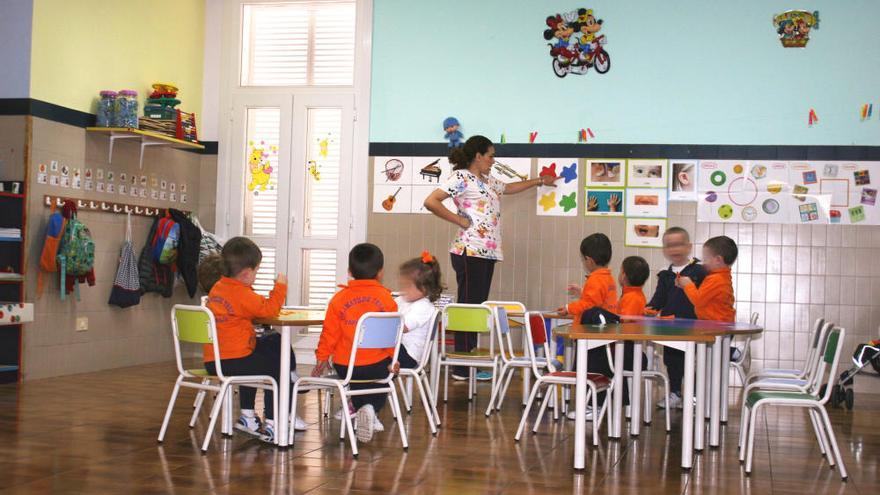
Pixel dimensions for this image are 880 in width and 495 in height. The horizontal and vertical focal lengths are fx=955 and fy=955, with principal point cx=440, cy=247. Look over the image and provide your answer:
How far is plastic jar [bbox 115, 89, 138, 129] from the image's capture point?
729 cm

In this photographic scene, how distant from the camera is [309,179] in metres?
8.66

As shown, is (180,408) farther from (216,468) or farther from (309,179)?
(309,179)

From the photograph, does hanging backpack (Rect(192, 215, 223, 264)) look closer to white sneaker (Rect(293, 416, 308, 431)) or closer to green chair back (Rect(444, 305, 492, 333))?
green chair back (Rect(444, 305, 492, 333))

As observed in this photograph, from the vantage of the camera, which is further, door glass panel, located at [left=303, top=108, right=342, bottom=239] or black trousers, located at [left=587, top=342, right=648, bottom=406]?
door glass panel, located at [left=303, top=108, right=342, bottom=239]

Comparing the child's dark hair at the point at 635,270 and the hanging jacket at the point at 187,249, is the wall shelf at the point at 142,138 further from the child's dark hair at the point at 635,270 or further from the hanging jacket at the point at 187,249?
the child's dark hair at the point at 635,270

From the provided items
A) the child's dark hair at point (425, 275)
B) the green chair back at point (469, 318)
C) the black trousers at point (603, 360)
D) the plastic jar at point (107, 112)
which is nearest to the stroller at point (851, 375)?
the black trousers at point (603, 360)

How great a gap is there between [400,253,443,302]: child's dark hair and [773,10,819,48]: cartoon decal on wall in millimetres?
4119

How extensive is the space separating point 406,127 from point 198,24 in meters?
2.24

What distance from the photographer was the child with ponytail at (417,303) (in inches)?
199

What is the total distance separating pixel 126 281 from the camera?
7.64 meters

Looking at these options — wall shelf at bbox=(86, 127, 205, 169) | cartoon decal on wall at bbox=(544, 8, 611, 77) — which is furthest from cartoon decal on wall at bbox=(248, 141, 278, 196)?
cartoon decal on wall at bbox=(544, 8, 611, 77)

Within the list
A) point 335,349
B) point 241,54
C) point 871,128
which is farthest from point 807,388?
point 241,54

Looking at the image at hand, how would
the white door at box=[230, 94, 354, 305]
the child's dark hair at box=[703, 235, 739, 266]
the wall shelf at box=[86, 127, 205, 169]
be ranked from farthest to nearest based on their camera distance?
the white door at box=[230, 94, 354, 305]
the wall shelf at box=[86, 127, 205, 169]
the child's dark hair at box=[703, 235, 739, 266]

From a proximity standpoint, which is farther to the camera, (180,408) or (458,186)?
(458,186)
